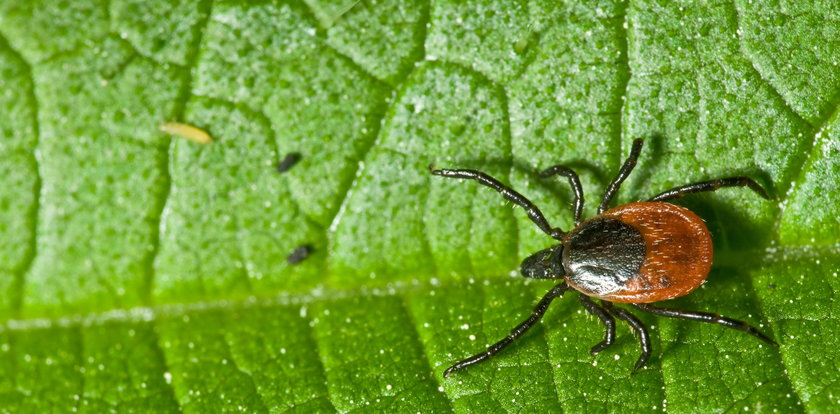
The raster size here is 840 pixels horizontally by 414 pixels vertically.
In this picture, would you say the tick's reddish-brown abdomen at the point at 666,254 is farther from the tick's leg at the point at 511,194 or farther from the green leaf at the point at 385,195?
the tick's leg at the point at 511,194

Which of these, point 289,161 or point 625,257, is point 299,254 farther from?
point 625,257

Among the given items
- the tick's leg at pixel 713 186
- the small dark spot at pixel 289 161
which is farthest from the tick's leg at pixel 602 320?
the small dark spot at pixel 289 161

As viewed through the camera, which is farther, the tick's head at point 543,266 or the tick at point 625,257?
the tick's head at point 543,266

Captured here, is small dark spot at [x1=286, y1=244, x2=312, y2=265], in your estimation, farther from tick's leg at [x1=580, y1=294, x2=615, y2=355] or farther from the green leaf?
tick's leg at [x1=580, y1=294, x2=615, y2=355]

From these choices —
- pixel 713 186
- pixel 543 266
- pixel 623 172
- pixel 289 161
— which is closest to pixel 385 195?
pixel 289 161

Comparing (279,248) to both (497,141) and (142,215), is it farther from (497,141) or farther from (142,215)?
(497,141)

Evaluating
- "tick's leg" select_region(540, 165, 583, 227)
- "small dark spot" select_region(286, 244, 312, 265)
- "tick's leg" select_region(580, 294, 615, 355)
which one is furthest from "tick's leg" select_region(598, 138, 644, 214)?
"small dark spot" select_region(286, 244, 312, 265)

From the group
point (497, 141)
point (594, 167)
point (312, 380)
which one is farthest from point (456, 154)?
point (312, 380)
